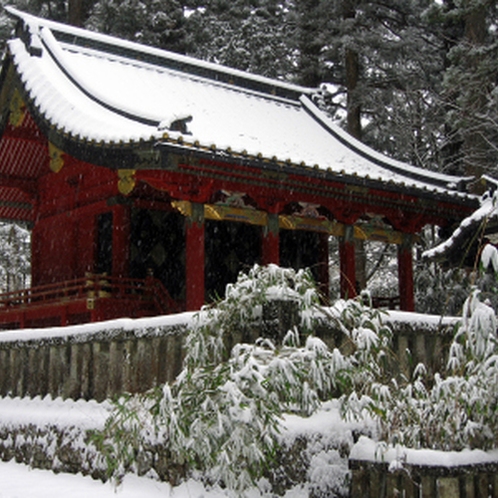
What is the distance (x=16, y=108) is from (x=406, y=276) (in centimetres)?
845

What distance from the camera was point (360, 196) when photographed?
1373 centimetres

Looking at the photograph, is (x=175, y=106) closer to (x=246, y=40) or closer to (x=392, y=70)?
(x=392, y=70)

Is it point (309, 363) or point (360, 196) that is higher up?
point (360, 196)

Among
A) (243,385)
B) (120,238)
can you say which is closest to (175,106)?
(120,238)

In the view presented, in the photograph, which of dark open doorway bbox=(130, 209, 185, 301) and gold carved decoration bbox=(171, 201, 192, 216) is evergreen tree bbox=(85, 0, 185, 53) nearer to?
dark open doorway bbox=(130, 209, 185, 301)

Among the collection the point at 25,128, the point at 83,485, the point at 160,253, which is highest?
the point at 25,128

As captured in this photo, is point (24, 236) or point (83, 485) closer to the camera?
point (83, 485)

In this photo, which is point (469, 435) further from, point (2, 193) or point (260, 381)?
point (2, 193)

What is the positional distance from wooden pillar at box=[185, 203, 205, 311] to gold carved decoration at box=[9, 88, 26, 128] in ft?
15.8

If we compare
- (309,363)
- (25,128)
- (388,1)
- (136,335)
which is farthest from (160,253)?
(388,1)

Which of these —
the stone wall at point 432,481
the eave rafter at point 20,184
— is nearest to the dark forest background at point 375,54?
the eave rafter at point 20,184

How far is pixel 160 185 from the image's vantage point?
11.2m

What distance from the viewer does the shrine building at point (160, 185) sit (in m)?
11.2

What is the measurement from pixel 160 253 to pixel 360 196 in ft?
12.9
